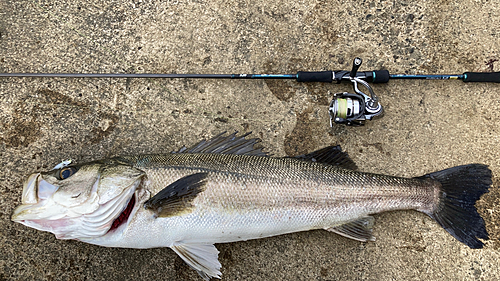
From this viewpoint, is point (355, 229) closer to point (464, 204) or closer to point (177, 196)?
point (464, 204)

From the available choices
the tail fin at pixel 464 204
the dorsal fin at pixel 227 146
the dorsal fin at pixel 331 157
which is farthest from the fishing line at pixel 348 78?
the tail fin at pixel 464 204

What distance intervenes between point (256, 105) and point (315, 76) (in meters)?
0.63

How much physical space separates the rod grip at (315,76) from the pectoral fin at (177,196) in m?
1.36

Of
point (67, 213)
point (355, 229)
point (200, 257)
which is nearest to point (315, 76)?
point (355, 229)

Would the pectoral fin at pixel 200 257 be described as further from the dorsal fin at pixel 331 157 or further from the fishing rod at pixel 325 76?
the fishing rod at pixel 325 76

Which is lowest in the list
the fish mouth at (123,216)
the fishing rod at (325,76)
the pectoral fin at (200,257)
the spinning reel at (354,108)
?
the pectoral fin at (200,257)

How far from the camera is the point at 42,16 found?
293 cm

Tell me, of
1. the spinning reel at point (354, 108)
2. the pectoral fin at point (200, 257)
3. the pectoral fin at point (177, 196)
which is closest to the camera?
the pectoral fin at point (177, 196)

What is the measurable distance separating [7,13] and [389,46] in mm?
3934

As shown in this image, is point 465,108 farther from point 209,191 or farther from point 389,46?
point 209,191

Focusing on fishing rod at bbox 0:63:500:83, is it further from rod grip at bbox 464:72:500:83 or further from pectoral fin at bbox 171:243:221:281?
pectoral fin at bbox 171:243:221:281

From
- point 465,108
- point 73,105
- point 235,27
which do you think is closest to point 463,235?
point 465,108

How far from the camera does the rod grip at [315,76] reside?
2677 millimetres

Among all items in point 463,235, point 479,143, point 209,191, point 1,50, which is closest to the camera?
point 209,191
